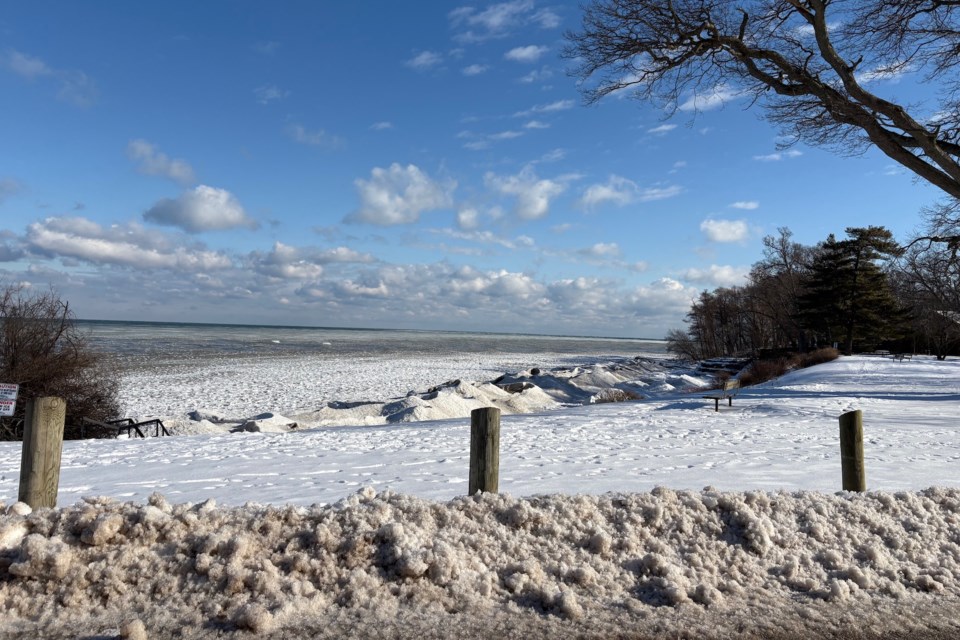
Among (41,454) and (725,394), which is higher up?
(41,454)

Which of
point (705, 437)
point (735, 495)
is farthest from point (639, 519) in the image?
point (705, 437)

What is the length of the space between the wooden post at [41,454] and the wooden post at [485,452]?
3445mm

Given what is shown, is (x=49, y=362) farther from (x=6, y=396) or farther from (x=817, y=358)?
(x=817, y=358)

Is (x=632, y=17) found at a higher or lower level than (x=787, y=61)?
higher

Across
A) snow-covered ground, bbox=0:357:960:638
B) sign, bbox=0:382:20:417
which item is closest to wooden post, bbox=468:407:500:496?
snow-covered ground, bbox=0:357:960:638

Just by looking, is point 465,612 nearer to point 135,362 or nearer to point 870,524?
point 870,524

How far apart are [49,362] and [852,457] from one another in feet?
56.4

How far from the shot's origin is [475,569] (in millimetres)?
4094

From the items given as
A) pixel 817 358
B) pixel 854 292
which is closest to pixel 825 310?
pixel 854 292

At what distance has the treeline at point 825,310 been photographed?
147ft

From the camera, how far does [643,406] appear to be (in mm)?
15969

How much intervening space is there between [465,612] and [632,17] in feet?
45.2

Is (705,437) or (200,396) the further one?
(200,396)

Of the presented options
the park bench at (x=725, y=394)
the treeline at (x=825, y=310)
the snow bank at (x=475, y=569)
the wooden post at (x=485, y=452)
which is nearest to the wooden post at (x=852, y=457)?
the snow bank at (x=475, y=569)
